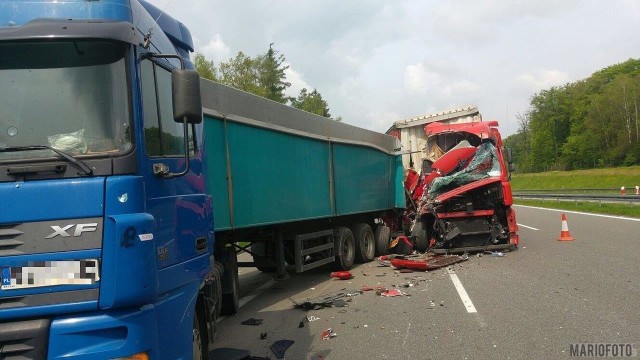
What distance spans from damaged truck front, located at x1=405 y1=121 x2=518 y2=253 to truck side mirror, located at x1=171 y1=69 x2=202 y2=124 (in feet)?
32.2

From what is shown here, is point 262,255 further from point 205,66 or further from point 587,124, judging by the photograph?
point 587,124

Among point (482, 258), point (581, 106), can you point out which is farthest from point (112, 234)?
point (581, 106)

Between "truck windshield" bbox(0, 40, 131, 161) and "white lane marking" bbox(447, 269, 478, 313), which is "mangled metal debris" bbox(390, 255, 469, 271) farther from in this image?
"truck windshield" bbox(0, 40, 131, 161)

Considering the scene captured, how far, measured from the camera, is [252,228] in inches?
325

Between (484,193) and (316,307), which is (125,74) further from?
(484,193)

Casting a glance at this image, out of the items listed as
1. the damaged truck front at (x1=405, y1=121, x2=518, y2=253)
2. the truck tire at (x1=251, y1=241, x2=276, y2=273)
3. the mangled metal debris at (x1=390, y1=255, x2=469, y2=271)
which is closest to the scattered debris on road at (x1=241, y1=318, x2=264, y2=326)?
the truck tire at (x1=251, y1=241, x2=276, y2=273)

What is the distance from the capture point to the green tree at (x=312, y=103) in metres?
75.4

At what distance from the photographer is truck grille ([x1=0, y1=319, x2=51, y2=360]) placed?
10.3 feet

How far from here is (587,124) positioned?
86.0m

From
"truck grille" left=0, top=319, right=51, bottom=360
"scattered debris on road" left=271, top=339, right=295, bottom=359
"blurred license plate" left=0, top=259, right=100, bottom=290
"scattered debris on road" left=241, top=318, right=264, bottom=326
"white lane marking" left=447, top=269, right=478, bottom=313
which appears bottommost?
"white lane marking" left=447, top=269, right=478, bottom=313

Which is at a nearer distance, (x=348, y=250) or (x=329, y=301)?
(x=329, y=301)

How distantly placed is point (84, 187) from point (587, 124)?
93.9 metres

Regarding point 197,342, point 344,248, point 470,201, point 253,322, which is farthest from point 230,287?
point 470,201

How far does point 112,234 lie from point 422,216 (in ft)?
35.5
